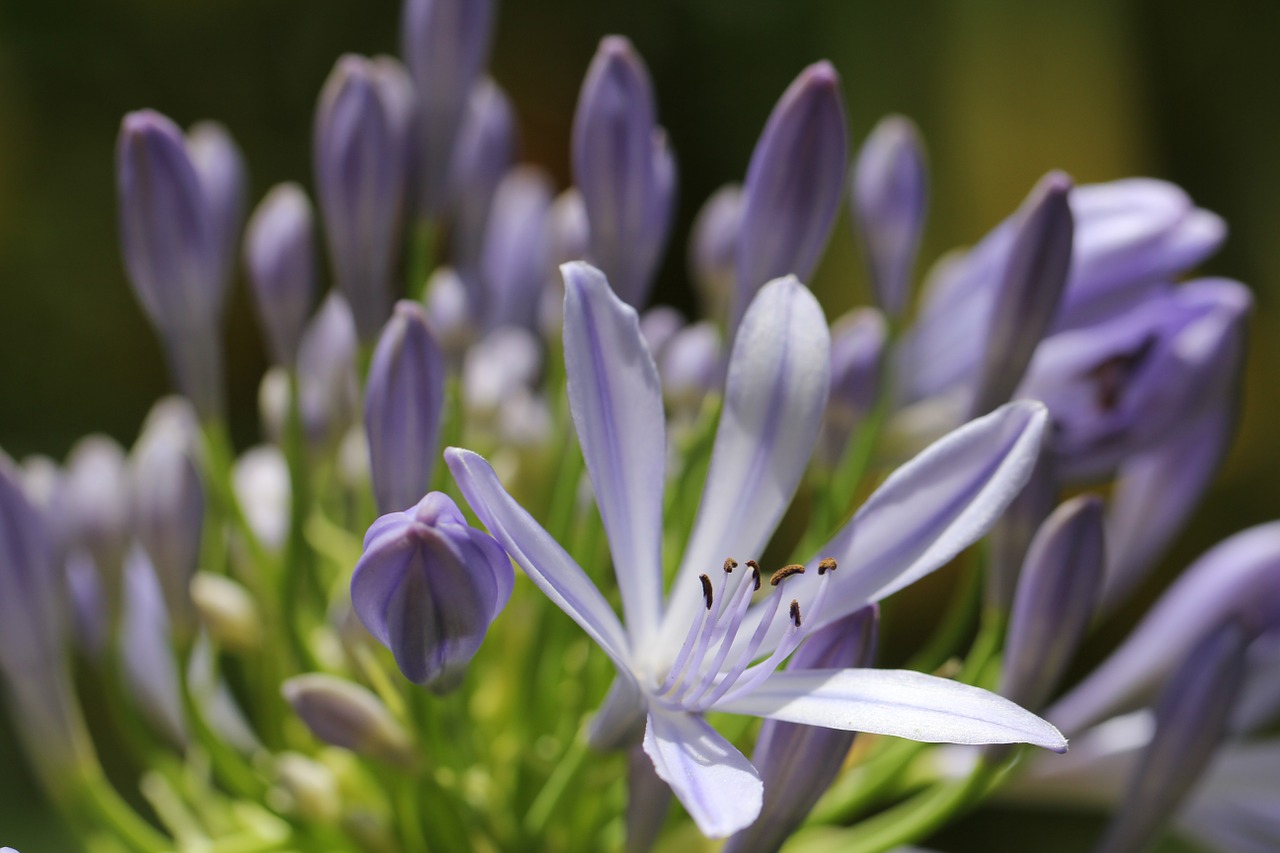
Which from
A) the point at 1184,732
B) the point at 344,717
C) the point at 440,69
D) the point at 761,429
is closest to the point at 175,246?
the point at 440,69

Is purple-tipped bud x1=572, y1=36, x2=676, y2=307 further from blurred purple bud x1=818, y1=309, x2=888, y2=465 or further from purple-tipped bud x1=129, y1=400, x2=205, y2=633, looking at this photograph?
purple-tipped bud x1=129, y1=400, x2=205, y2=633


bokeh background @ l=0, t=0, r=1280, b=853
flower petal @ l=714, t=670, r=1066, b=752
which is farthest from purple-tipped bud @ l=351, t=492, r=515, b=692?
bokeh background @ l=0, t=0, r=1280, b=853

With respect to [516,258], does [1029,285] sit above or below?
below

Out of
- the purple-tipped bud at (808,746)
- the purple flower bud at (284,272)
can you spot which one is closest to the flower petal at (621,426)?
the purple-tipped bud at (808,746)

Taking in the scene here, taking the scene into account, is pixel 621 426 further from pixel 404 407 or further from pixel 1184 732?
pixel 1184 732

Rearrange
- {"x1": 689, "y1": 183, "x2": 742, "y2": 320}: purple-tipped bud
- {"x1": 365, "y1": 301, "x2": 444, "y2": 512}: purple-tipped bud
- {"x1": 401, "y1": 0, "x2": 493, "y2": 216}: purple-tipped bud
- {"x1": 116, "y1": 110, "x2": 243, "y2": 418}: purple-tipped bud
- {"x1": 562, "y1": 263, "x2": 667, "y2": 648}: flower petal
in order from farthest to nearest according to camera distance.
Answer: {"x1": 689, "y1": 183, "x2": 742, "y2": 320}: purple-tipped bud → {"x1": 401, "y1": 0, "x2": 493, "y2": 216}: purple-tipped bud → {"x1": 116, "y1": 110, "x2": 243, "y2": 418}: purple-tipped bud → {"x1": 365, "y1": 301, "x2": 444, "y2": 512}: purple-tipped bud → {"x1": 562, "y1": 263, "x2": 667, "y2": 648}: flower petal

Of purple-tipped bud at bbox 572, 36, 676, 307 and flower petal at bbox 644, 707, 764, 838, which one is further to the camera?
purple-tipped bud at bbox 572, 36, 676, 307
